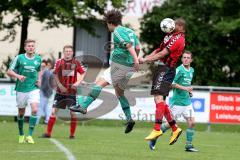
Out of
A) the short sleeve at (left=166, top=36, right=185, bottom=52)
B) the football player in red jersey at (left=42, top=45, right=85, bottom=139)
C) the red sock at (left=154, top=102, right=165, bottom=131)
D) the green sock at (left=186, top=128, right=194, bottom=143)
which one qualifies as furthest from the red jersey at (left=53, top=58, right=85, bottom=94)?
the short sleeve at (left=166, top=36, right=185, bottom=52)

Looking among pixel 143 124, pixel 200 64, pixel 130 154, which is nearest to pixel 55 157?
pixel 130 154

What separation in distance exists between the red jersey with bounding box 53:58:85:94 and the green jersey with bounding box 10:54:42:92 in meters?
1.83

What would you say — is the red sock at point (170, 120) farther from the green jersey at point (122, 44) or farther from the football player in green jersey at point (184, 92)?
the football player in green jersey at point (184, 92)

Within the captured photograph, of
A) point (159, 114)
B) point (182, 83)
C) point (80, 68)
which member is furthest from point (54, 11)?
point (159, 114)

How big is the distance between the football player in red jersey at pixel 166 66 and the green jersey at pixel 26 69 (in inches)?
130

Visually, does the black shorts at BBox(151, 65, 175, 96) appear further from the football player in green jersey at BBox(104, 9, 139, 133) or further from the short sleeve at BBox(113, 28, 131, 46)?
the short sleeve at BBox(113, 28, 131, 46)

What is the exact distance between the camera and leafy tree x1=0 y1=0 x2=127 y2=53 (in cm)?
2827

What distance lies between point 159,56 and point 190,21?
Answer: 740 inches

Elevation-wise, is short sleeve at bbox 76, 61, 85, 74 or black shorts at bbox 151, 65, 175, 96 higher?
short sleeve at bbox 76, 61, 85, 74

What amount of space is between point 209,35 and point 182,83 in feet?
55.4

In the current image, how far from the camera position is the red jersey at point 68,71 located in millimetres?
18359

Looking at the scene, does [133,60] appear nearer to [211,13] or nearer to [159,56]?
[159,56]

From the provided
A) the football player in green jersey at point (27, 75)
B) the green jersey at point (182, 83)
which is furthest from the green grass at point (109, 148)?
the green jersey at point (182, 83)

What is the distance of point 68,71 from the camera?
18.4 metres
